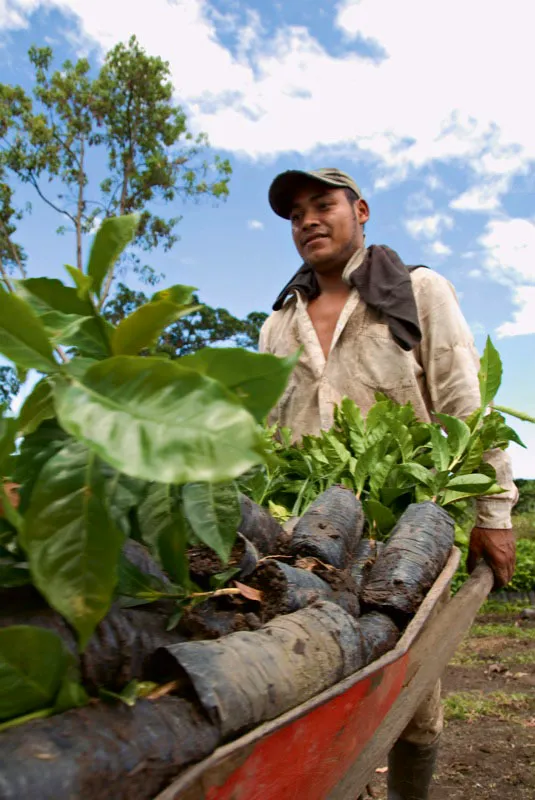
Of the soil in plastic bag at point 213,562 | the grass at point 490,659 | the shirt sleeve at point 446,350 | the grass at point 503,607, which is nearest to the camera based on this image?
the soil in plastic bag at point 213,562

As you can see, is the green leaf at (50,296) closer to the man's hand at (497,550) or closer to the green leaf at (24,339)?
the green leaf at (24,339)

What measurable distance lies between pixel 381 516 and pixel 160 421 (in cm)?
151

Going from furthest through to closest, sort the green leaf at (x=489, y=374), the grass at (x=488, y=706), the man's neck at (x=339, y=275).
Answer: the grass at (x=488, y=706) → the man's neck at (x=339, y=275) → the green leaf at (x=489, y=374)

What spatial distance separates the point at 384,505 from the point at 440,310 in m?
1.37

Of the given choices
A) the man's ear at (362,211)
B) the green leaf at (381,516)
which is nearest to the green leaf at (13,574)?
the green leaf at (381,516)

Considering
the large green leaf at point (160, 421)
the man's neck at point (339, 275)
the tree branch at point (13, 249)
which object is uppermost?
the tree branch at point (13, 249)

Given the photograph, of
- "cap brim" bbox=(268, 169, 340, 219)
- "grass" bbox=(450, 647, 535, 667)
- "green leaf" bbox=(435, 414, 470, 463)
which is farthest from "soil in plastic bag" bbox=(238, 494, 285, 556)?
"grass" bbox=(450, 647, 535, 667)

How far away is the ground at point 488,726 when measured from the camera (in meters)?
3.96

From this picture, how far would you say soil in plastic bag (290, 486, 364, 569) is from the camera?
157 centimetres

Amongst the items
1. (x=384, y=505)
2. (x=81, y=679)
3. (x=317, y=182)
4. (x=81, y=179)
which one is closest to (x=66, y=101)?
(x=81, y=179)

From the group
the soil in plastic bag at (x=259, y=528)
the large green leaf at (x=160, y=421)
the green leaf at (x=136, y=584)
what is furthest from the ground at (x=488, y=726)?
the large green leaf at (x=160, y=421)

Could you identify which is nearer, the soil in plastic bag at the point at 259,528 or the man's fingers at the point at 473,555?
the soil in plastic bag at the point at 259,528

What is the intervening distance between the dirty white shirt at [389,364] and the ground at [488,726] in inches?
84.0

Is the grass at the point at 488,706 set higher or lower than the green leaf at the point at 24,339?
lower
